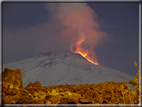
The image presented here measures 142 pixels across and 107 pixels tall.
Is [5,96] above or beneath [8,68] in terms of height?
beneath

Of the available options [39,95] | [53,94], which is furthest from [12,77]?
[53,94]

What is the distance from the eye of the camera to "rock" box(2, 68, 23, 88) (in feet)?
17.8

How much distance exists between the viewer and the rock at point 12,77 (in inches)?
214

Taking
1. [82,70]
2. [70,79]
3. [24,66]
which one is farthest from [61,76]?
[24,66]

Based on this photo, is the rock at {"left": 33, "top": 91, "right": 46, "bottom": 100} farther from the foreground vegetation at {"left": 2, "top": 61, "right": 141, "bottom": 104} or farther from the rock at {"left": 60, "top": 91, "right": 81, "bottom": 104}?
the rock at {"left": 60, "top": 91, "right": 81, "bottom": 104}

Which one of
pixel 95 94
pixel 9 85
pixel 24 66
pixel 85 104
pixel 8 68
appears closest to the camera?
pixel 85 104

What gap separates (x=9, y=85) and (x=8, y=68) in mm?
640

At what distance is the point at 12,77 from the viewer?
18.1 ft

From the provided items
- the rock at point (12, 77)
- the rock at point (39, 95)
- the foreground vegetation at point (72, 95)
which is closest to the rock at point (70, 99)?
the foreground vegetation at point (72, 95)

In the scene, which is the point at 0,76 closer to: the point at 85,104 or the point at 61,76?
the point at 61,76

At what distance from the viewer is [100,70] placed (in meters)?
6.23

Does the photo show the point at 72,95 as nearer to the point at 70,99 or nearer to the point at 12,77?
the point at 70,99

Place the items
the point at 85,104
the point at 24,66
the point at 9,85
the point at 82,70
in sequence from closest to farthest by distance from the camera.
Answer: the point at 85,104 → the point at 9,85 → the point at 24,66 → the point at 82,70

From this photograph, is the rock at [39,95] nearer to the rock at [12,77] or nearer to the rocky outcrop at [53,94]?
the rocky outcrop at [53,94]
